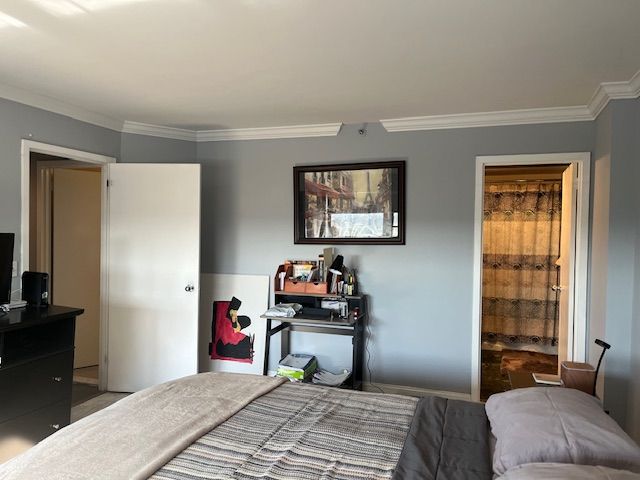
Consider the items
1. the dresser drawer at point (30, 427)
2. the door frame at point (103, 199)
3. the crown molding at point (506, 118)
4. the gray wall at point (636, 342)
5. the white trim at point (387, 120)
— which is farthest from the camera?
the crown molding at point (506, 118)

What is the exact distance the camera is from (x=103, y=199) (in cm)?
373

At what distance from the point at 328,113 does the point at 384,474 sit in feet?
8.94

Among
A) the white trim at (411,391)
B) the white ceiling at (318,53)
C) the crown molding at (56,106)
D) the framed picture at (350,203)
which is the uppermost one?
the white ceiling at (318,53)

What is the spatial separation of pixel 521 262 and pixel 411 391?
2.58 m

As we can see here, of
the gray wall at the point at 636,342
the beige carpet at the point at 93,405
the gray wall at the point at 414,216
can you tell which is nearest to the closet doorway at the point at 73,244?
the beige carpet at the point at 93,405

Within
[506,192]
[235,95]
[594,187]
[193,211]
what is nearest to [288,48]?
[235,95]

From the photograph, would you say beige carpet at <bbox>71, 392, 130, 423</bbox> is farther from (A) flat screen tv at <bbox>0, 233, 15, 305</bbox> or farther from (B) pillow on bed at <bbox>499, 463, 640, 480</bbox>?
(B) pillow on bed at <bbox>499, 463, 640, 480</bbox>

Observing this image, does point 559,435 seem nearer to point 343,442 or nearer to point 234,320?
point 343,442

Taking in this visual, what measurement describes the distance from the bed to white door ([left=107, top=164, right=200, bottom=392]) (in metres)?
1.75

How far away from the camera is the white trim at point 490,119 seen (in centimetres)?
325

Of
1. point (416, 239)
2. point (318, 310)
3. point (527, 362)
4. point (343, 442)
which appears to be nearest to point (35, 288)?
point (318, 310)

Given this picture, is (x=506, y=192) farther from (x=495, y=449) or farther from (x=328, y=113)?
(x=495, y=449)

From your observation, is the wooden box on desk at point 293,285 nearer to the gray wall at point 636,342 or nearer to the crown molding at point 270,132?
the crown molding at point 270,132

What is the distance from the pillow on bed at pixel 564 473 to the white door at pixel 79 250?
4138 millimetres
